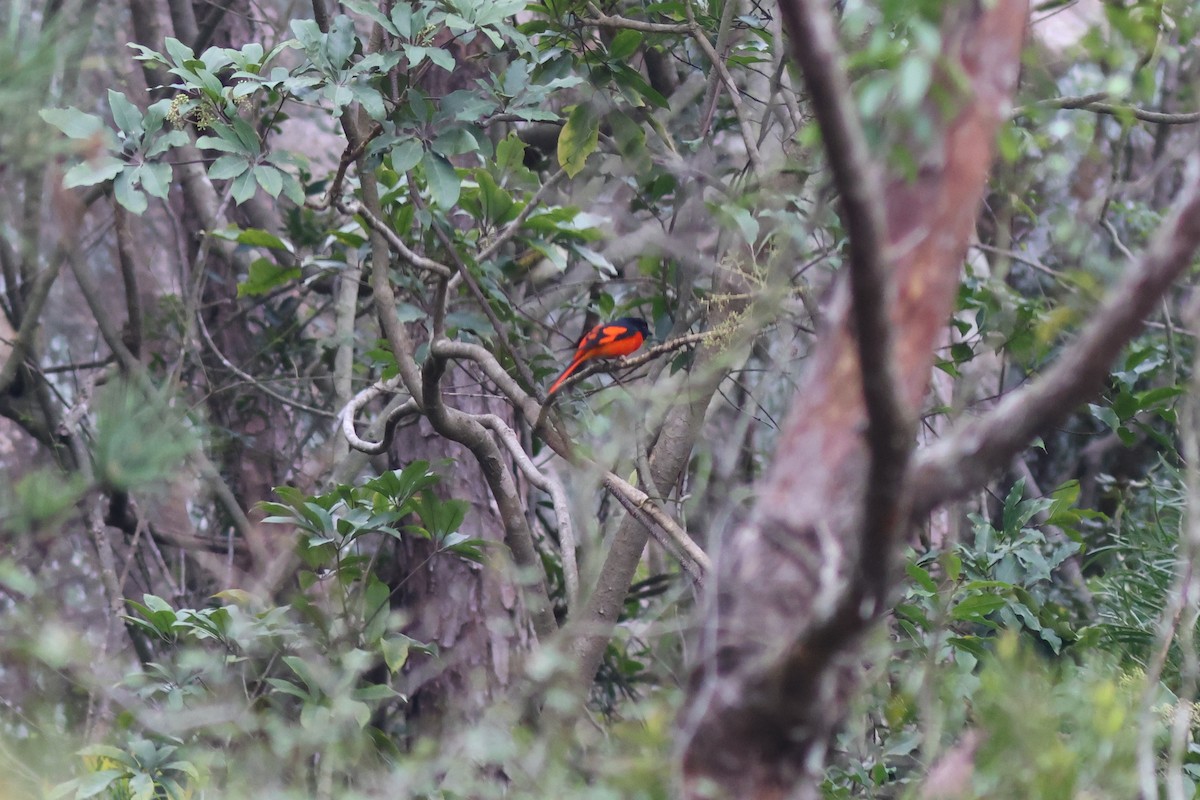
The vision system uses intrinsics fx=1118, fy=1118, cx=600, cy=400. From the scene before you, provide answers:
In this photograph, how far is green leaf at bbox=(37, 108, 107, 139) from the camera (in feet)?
7.52

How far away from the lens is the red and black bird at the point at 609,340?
3.93 meters

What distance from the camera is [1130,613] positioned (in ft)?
8.43

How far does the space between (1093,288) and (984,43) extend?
0.28 m

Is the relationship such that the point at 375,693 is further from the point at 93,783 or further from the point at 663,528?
the point at 663,528

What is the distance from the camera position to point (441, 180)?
2617 mm

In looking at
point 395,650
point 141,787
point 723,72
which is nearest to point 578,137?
point 723,72

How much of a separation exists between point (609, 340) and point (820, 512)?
2.89m

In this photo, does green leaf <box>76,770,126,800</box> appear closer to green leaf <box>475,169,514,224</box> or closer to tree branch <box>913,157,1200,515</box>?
green leaf <box>475,169,514,224</box>

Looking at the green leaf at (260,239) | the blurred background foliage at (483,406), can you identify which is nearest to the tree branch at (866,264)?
the blurred background foliage at (483,406)

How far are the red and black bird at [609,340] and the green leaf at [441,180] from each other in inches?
Answer: 48.4

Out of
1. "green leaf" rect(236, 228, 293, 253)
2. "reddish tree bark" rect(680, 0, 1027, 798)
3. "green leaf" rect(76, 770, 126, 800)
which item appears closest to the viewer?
"reddish tree bark" rect(680, 0, 1027, 798)

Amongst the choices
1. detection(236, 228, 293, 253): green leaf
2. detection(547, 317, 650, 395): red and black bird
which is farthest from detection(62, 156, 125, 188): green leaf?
detection(547, 317, 650, 395): red and black bird

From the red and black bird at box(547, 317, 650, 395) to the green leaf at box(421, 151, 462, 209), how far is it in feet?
4.03

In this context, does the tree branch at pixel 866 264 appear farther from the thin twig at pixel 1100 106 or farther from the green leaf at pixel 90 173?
the green leaf at pixel 90 173
